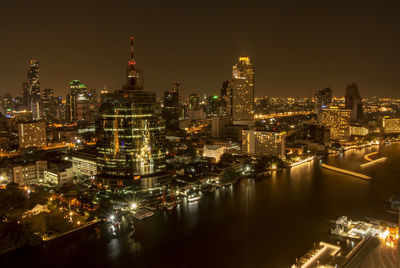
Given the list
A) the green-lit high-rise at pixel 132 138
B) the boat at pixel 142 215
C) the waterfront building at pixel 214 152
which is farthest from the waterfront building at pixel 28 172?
the waterfront building at pixel 214 152

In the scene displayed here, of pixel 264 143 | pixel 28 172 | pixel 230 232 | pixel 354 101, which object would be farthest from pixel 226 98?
pixel 230 232

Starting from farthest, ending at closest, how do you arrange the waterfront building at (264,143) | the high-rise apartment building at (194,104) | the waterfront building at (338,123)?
the high-rise apartment building at (194,104), the waterfront building at (338,123), the waterfront building at (264,143)

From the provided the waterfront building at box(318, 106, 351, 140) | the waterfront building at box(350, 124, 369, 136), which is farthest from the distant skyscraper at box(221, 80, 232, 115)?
the waterfront building at box(350, 124, 369, 136)

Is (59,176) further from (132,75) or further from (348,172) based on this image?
(348,172)

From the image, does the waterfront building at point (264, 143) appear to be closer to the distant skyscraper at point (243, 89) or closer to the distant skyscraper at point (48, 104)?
the distant skyscraper at point (243, 89)

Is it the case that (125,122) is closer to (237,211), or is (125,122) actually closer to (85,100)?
(237,211)

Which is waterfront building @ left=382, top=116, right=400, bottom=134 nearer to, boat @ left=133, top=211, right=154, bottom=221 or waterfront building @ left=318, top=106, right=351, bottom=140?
waterfront building @ left=318, top=106, right=351, bottom=140
